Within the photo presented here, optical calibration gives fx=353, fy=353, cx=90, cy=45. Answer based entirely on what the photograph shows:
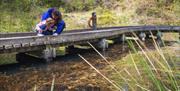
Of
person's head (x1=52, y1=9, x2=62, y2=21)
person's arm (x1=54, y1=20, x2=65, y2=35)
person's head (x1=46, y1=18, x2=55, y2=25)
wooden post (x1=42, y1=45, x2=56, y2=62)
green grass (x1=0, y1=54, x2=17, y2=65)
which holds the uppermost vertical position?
person's head (x1=52, y1=9, x2=62, y2=21)

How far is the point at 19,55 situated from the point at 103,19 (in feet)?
54.3

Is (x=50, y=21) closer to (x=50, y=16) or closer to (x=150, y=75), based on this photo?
(x=50, y=16)

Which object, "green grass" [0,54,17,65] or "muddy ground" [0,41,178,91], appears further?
"green grass" [0,54,17,65]

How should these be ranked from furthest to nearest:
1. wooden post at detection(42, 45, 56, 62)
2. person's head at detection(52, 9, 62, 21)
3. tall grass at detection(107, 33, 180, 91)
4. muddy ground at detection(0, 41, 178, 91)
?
wooden post at detection(42, 45, 56, 62) → person's head at detection(52, 9, 62, 21) → muddy ground at detection(0, 41, 178, 91) → tall grass at detection(107, 33, 180, 91)

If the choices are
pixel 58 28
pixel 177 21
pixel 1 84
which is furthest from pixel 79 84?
pixel 177 21

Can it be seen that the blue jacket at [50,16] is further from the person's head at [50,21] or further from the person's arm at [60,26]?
the person's head at [50,21]

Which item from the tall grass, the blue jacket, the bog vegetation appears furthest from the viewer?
the bog vegetation

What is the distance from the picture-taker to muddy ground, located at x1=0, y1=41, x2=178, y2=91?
9.52 m

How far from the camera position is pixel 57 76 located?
11.0 metres

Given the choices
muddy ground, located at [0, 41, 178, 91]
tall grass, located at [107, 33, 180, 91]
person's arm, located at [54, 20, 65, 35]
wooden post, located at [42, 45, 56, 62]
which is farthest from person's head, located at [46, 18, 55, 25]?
tall grass, located at [107, 33, 180, 91]

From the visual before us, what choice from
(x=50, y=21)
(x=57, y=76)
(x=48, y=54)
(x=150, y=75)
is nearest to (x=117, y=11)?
(x=48, y=54)

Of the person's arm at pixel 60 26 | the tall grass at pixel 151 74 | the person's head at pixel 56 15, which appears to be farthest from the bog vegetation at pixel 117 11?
the tall grass at pixel 151 74

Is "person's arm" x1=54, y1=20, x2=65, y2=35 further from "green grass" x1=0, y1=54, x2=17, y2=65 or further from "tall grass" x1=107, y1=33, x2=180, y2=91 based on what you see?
"tall grass" x1=107, y1=33, x2=180, y2=91

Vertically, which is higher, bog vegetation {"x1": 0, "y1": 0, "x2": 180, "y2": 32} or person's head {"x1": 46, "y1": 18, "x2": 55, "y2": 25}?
person's head {"x1": 46, "y1": 18, "x2": 55, "y2": 25}
